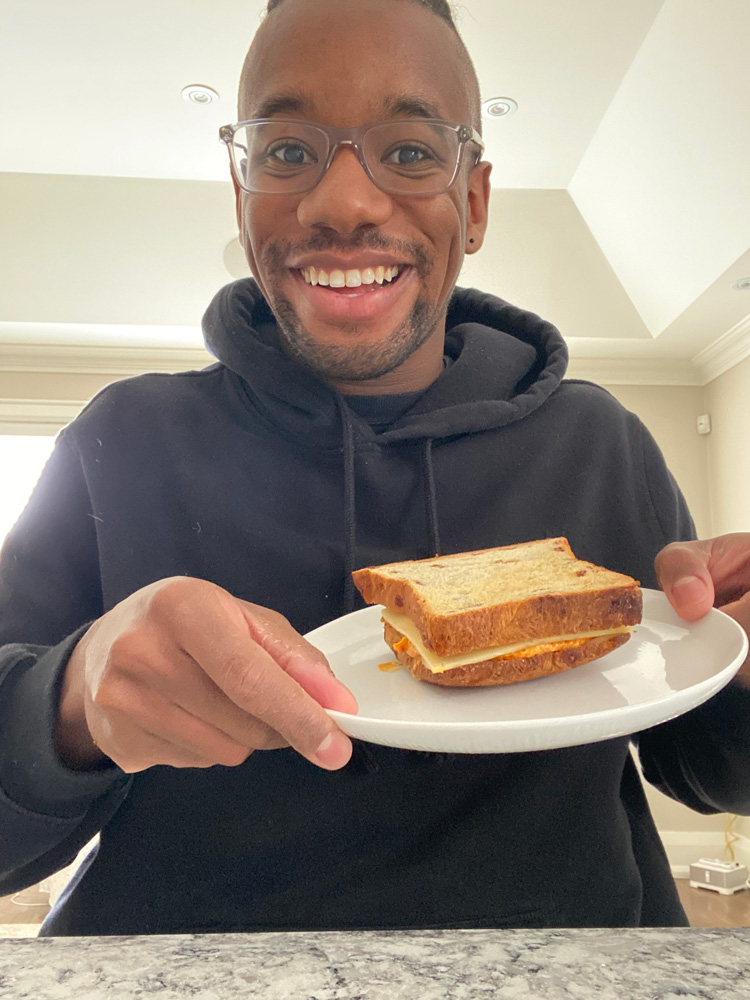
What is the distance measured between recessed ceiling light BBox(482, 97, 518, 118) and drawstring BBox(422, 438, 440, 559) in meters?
1.66

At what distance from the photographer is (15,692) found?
0.50 m

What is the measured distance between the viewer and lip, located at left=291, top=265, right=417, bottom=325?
71cm

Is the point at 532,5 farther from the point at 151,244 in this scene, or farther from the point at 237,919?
the point at 237,919

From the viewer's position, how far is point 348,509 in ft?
2.29

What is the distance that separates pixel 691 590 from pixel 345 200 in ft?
1.47

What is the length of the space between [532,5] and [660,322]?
1.55 metres

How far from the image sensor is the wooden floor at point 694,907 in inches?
106

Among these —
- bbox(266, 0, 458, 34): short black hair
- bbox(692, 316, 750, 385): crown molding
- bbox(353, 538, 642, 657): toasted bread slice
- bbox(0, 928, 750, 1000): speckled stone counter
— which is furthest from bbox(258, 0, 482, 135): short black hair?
bbox(692, 316, 750, 385): crown molding

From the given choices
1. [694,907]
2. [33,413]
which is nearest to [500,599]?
[694,907]

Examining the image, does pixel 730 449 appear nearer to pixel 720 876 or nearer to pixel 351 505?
pixel 720 876

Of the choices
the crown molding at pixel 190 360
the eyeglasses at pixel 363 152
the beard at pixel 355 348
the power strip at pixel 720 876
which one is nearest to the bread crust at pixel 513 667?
the beard at pixel 355 348

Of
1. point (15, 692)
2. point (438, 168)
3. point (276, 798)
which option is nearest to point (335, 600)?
point (276, 798)

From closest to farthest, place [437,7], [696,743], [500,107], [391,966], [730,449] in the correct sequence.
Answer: [391,966]
[696,743]
[437,7]
[500,107]
[730,449]

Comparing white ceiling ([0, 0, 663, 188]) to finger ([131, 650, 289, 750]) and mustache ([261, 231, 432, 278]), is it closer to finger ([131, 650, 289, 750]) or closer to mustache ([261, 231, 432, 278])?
mustache ([261, 231, 432, 278])
